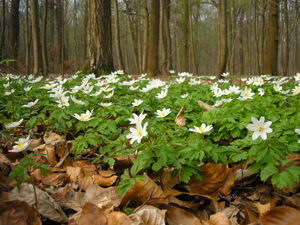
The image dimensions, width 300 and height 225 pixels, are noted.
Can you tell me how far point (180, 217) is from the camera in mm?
1604

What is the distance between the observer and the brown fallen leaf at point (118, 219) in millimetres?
1422

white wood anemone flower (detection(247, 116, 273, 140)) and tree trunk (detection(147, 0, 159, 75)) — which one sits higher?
tree trunk (detection(147, 0, 159, 75))

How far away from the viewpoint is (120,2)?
2116 cm

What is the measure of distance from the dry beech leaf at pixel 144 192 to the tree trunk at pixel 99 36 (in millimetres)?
5291

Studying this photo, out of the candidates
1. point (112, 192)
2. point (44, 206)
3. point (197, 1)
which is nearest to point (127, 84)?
point (112, 192)

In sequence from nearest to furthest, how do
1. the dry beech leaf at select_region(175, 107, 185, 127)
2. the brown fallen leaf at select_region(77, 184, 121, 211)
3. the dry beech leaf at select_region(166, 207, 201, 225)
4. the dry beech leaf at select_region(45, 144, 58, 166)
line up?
the dry beech leaf at select_region(166, 207, 201, 225)
the brown fallen leaf at select_region(77, 184, 121, 211)
the dry beech leaf at select_region(45, 144, 58, 166)
the dry beech leaf at select_region(175, 107, 185, 127)

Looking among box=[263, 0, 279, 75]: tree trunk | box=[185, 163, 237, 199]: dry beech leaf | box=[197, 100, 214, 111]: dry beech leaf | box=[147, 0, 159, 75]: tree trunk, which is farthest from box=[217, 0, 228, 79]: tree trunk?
box=[185, 163, 237, 199]: dry beech leaf

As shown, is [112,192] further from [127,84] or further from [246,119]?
[127,84]

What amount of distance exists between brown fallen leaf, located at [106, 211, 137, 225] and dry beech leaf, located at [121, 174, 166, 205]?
8.9 inches

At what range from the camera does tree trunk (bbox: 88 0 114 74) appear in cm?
670

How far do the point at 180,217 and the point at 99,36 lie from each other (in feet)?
19.5

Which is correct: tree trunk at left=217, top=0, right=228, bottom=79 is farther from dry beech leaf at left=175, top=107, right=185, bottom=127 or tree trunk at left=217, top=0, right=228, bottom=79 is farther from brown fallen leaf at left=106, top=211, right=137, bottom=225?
brown fallen leaf at left=106, top=211, right=137, bottom=225

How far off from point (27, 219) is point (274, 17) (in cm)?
1200

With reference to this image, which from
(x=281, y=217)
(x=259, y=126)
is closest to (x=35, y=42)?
(x=259, y=126)
